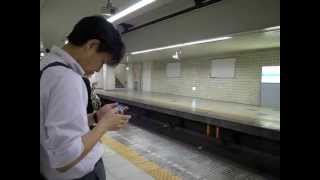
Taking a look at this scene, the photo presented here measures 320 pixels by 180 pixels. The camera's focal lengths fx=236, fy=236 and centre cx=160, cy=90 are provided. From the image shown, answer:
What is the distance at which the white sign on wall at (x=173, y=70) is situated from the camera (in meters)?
11.2

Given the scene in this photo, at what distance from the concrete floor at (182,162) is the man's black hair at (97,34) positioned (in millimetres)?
3148

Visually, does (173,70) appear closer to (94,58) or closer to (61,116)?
(94,58)

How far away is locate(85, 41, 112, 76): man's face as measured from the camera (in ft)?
3.46

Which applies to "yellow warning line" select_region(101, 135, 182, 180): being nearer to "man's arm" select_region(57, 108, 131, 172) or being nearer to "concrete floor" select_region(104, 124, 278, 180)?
"concrete floor" select_region(104, 124, 278, 180)

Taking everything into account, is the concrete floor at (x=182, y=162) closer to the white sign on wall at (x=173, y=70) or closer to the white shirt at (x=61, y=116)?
the white shirt at (x=61, y=116)

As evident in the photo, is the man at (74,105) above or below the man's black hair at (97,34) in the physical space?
below

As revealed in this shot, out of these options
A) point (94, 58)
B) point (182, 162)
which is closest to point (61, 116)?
point (94, 58)

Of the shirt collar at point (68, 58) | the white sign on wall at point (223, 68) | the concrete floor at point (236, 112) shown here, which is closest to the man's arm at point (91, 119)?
the shirt collar at point (68, 58)

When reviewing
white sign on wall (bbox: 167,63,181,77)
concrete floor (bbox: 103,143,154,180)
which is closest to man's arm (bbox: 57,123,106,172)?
concrete floor (bbox: 103,143,154,180)

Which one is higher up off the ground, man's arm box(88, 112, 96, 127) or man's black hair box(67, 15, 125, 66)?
man's black hair box(67, 15, 125, 66)

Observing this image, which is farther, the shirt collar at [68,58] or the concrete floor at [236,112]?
the concrete floor at [236,112]

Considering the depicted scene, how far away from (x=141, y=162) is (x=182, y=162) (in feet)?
2.69
